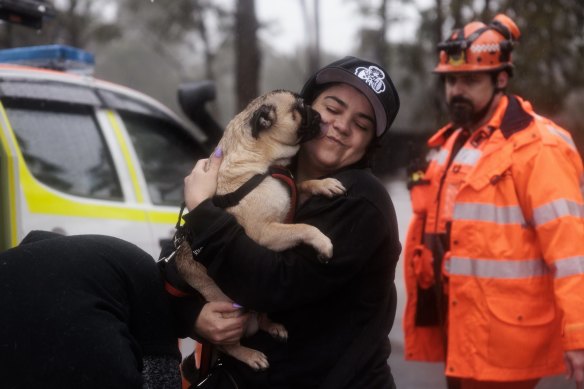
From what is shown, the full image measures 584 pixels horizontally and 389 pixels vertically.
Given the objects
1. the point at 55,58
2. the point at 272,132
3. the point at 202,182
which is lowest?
the point at 202,182

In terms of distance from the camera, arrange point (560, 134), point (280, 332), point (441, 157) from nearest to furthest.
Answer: point (280, 332) → point (560, 134) → point (441, 157)

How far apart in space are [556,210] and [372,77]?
120 cm

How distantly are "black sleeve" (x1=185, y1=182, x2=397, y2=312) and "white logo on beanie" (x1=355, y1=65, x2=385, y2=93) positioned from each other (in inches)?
15.9

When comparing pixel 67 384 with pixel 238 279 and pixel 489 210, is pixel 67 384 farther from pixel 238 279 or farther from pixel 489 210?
pixel 489 210

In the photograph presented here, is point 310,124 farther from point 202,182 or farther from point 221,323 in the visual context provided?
point 221,323

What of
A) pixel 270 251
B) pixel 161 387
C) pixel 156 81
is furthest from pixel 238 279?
pixel 156 81

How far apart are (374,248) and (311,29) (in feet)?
53.2

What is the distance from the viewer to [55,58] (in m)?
4.42

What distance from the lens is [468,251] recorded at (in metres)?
3.32

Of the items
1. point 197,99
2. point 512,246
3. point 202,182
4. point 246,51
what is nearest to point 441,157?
point 512,246

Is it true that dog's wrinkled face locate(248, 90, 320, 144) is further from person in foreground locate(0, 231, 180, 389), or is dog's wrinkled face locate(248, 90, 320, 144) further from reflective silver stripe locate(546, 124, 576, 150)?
reflective silver stripe locate(546, 124, 576, 150)

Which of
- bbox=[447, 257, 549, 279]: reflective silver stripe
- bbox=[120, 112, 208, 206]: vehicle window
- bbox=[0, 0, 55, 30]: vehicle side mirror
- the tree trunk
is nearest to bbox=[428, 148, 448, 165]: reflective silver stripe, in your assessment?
bbox=[447, 257, 549, 279]: reflective silver stripe

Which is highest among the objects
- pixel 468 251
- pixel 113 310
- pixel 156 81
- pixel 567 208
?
pixel 113 310

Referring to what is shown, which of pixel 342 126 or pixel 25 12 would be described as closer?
pixel 342 126
